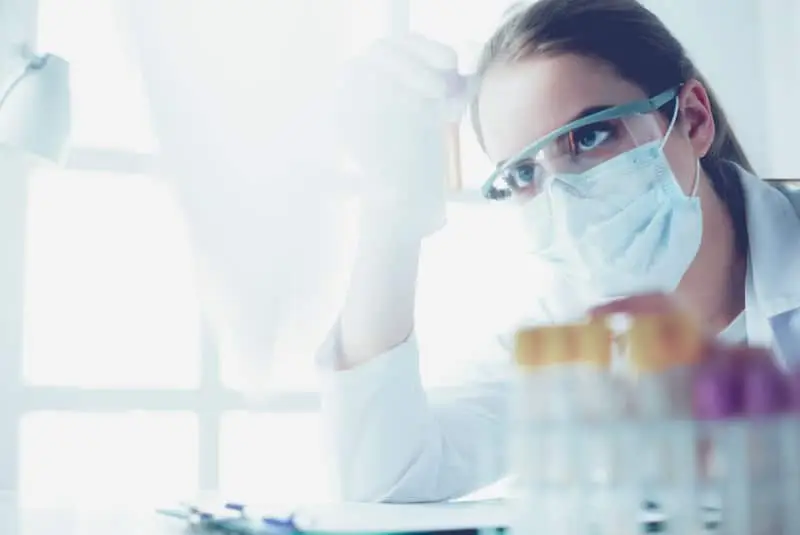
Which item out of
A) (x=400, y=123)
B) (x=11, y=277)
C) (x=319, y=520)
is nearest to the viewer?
(x=319, y=520)

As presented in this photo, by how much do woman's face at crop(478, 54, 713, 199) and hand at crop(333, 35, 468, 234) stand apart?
0.22 feet

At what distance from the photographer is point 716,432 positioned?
0.27 m

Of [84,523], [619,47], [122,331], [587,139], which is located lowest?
[84,523]

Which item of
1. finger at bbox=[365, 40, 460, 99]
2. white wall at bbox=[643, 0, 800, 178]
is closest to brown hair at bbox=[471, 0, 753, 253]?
finger at bbox=[365, 40, 460, 99]

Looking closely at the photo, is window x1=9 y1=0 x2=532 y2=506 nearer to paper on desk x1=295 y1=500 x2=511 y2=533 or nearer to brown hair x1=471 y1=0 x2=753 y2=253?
brown hair x1=471 y1=0 x2=753 y2=253

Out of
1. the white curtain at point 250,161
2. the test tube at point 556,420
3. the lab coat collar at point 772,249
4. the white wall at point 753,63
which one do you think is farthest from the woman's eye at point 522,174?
the white wall at point 753,63

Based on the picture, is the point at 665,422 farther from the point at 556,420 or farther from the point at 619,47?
the point at 619,47

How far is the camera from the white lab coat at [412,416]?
2.35 feet

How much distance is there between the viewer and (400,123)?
28.1 inches

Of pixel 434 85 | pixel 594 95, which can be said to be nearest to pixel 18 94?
pixel 434 85

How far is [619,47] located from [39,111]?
0.51 m

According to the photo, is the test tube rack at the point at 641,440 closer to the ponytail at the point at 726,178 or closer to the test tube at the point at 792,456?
the test tube at the point at 792,456

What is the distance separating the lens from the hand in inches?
27.7

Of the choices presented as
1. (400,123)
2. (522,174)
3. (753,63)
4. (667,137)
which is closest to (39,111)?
(400,123)
